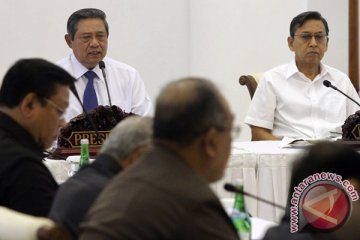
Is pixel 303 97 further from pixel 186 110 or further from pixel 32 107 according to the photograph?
pixel 186 110

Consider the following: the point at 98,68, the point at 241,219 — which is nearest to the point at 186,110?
the point at 241,219

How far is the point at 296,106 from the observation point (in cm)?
557

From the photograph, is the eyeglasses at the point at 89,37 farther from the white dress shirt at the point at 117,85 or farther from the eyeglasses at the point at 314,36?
the eyeglasses at the point at 314,36

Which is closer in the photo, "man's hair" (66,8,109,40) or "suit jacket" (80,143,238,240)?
"suit jacket" (80,143,238,240)

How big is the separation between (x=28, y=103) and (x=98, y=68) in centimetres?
262

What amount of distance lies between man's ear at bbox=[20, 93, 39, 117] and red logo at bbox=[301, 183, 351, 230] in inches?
36.3

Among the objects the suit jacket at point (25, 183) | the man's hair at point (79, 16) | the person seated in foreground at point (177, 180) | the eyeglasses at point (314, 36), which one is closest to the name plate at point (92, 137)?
the man's hair at point (79, 16)

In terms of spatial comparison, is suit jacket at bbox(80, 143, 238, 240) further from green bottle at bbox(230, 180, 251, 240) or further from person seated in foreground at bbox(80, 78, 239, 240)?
green bottle at bbox(230, 180, 251, 240)

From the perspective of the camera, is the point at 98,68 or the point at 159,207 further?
the point at 98,68

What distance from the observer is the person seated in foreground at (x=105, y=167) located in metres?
2.46

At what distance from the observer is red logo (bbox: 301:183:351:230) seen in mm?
2333

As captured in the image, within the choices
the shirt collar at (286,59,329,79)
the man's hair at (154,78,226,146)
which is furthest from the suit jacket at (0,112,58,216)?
the shirt collar at (286,59,329,79)

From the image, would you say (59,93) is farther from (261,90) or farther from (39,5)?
(39,5)

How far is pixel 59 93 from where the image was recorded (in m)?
2.86
